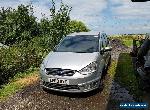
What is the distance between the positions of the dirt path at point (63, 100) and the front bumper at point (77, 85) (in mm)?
368

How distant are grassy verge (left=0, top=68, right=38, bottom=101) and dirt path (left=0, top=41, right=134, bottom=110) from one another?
62 cm

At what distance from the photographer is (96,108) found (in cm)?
882

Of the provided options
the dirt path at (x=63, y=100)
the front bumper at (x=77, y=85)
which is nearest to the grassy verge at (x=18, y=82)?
the dirt path at (x=63, y=100)

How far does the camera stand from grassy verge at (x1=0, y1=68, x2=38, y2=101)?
424 inches

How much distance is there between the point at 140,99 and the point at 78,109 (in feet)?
6.71

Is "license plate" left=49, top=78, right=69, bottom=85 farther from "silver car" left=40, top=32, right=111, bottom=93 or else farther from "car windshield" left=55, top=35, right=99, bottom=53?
"car windshield" left=55, top=35, right=99, bottom=53

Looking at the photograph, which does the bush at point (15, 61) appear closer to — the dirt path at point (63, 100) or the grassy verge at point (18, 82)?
the grassy verge at point (18, 82)

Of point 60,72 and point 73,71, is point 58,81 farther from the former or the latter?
point 73,71

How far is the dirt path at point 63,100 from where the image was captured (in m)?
8.92

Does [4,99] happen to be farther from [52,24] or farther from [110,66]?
[52,24]

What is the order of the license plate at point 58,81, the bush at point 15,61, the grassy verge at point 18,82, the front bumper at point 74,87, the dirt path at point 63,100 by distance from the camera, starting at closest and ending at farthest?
the dirt path at point 63,100 < the license plate at point 58,81 < the front bumper at point 74,87 < the grassy verge at point 18,82 < the bush at point 15,61

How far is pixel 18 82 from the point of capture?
1198cm

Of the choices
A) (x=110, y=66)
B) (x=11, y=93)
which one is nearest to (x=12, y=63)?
(x=11, y=93)

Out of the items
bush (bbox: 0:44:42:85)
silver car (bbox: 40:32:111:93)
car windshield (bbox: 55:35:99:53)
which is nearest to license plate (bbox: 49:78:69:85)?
silver car (bbox: 40:32:111:93)
